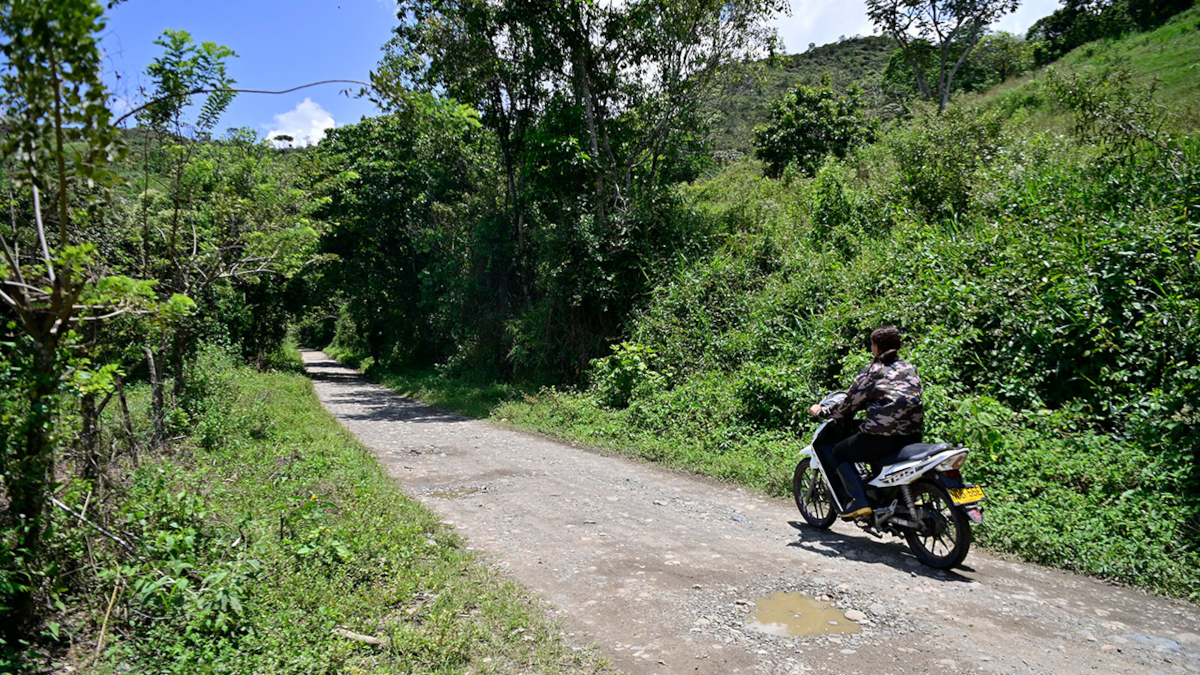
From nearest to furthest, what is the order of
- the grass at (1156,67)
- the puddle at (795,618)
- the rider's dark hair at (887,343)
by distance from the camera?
the puddle at (795,618) → the rider's dark hair at (887,343) → the grass at (1156,67)

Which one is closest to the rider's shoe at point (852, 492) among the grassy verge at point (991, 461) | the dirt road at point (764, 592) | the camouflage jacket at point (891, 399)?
the dirt road at point (764, 592)

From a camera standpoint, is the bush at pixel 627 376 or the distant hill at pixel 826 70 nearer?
the bush at pixel 627 376

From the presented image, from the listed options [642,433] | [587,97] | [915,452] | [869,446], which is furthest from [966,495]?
[587,97]

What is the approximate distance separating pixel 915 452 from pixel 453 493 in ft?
16.3

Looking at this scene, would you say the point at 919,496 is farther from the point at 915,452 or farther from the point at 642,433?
the point at 642,433

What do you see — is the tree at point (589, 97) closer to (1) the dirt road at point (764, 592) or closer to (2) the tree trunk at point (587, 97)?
(2) the tree trunk at point (587, 97)

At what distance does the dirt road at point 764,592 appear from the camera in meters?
3.64

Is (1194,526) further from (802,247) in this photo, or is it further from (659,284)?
(659,284)

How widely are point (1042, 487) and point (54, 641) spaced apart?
7441 mm

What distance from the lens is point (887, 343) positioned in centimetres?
542

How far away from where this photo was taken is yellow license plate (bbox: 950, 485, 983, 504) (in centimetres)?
476

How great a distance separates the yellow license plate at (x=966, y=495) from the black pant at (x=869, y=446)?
0.57 m

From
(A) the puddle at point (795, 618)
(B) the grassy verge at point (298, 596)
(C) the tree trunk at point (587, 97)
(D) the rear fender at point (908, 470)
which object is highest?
(C) the tree trunk at point (587, 97)

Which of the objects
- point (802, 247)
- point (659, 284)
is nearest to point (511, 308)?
point (659, 284)
